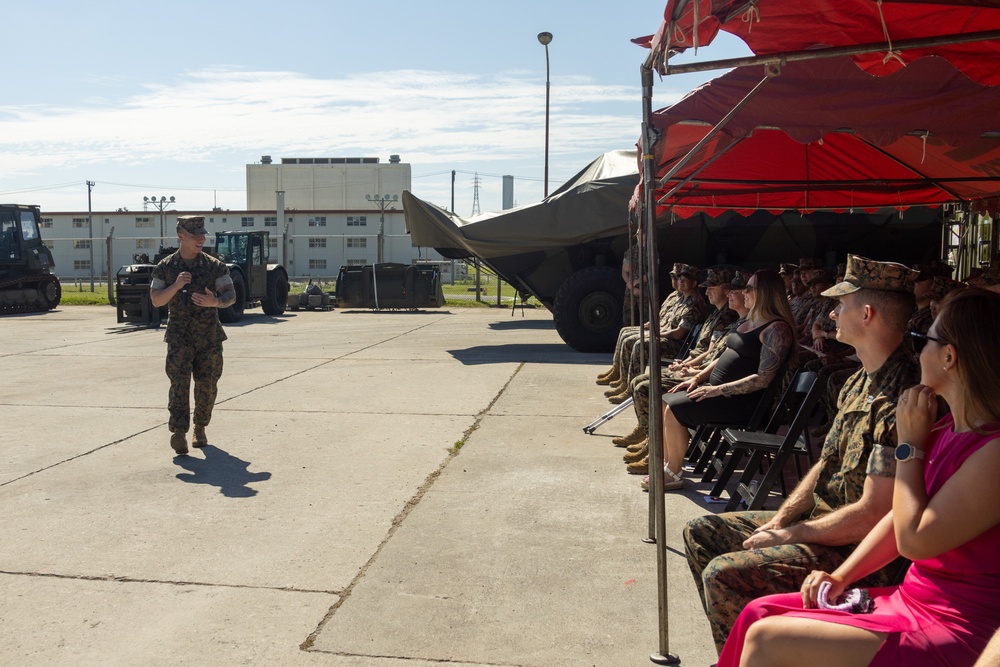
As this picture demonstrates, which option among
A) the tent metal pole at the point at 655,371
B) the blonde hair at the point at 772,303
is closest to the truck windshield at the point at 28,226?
the blonde hair at the point at 772,303

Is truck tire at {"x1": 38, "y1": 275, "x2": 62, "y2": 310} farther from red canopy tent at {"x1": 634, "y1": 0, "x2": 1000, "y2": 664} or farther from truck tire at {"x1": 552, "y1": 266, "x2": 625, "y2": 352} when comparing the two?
red canopy tent at {"x1": 634, "y1": 0, "x2": 1000, "y2": 664}

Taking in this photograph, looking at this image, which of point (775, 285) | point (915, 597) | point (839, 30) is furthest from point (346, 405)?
point (915, 597)

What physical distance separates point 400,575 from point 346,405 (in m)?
4.84

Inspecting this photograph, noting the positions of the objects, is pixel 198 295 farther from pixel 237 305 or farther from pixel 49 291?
pixel 49 291

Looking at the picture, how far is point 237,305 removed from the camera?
784 inches

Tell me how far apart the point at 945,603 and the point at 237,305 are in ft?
61.5

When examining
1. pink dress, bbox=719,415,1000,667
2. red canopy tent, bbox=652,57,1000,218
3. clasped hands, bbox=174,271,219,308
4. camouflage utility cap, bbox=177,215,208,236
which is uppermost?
red canopy tent, bbox=652,57,1000,218

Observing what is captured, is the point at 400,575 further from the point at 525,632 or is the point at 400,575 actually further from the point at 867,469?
the point at 867,469

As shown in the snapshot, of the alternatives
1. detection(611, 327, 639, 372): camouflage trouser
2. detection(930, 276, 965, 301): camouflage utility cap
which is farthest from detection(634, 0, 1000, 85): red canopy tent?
detection(611, 327, 639, 372): camouflage trouser

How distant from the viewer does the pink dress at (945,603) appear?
2.24 m

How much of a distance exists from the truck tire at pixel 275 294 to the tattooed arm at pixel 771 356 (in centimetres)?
1755

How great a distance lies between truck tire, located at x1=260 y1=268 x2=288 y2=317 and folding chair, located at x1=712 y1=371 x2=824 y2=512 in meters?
17.6

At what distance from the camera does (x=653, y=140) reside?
389 cm

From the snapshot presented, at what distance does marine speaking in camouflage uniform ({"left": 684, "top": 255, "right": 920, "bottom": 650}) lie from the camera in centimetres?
291
